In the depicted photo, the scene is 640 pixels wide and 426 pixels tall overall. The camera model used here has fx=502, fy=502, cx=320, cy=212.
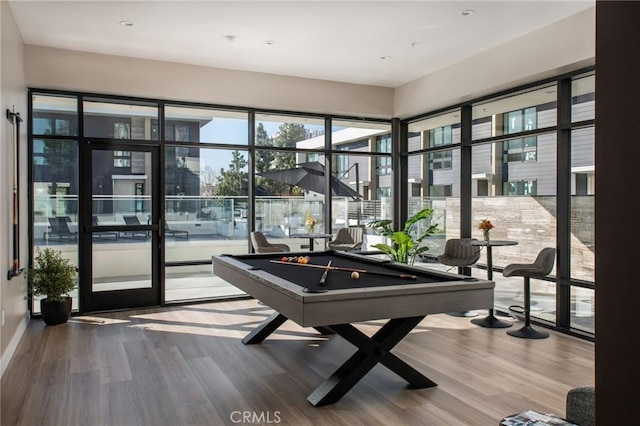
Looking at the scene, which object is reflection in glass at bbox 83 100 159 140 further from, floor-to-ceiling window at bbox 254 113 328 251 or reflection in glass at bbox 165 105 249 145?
floor-to-ceiling window at bbox 254 113 328 251

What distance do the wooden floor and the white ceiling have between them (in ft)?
10.5

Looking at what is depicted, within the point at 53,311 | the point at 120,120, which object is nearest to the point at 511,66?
the point at 120,120

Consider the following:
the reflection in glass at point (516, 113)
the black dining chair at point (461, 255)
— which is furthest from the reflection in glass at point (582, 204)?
the black dining chair at point (461, 255)

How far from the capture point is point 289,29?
17.4ft

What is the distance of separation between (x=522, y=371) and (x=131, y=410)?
301 cm

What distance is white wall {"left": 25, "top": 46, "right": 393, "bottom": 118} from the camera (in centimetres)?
594

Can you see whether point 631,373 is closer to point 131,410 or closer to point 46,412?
point 131,410

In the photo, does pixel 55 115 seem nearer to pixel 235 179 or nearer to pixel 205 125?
pixel 205 125

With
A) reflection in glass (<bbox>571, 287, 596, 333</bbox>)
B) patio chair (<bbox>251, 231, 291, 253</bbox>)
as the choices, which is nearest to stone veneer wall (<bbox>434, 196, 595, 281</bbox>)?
reflection in glass (<bbox>571, 287, 596, 333</bbox>)

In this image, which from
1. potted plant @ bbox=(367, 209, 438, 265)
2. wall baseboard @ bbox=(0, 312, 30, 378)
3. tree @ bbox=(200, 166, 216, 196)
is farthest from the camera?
tree @ bbox=(200, 166, 216, 196)

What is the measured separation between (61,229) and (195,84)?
249cm

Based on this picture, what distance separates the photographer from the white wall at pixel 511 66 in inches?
193

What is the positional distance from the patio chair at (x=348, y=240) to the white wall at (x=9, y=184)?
12.6 feet

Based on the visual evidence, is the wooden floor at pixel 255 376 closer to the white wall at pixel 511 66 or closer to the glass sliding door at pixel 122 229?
the glass sliding door at pixel 122 229
